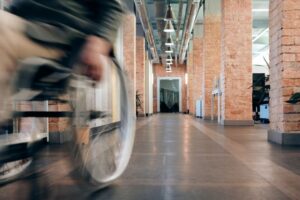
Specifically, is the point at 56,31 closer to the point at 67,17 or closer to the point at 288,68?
the point at 67,17

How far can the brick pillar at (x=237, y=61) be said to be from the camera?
9.66 m

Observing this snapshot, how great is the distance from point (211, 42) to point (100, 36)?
12212mm

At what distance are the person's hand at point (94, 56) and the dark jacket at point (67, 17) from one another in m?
0.04

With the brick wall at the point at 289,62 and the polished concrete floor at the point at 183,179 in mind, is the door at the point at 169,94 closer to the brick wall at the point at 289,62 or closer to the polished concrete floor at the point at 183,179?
the brick wall at the point at 289,62

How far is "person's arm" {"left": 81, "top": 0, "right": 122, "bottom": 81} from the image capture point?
166cm

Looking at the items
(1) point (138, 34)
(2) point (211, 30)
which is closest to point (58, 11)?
(2) point (211, 30)

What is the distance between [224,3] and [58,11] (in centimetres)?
880

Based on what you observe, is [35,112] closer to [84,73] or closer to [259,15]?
[84,73]

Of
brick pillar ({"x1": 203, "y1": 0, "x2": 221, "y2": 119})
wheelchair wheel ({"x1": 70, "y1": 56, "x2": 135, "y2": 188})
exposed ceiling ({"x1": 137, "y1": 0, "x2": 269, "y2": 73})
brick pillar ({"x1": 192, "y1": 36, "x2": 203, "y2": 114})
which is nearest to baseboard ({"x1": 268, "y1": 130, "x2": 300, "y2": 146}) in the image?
wheelchair wheel ({"x1": 70, "y1": 56, "x2": 135, "y2": 188})

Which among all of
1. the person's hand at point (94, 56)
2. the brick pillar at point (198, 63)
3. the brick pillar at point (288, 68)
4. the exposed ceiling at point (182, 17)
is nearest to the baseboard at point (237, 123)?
the exposed ceiling at point (182, 17)

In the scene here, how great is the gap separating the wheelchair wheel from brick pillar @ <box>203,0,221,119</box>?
37.5 ft

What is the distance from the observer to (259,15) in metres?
16.1

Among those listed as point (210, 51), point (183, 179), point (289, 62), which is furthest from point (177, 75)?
point (183, 179)

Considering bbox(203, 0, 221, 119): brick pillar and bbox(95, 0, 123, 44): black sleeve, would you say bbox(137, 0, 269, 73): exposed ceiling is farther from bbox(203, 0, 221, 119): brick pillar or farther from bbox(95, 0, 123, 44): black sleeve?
bbox(95, 0, 123, 44): black sleeve
